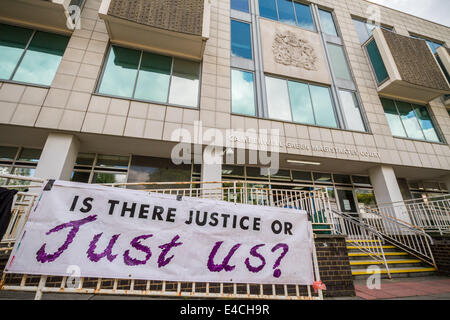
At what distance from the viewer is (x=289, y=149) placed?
8.77m

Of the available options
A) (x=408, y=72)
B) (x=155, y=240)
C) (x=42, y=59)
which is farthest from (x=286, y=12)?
(x=155, y=240)

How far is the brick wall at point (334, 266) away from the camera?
455 centimetres

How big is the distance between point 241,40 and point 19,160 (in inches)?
469

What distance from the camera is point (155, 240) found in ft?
9.27

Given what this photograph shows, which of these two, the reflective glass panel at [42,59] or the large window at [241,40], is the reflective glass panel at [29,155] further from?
the large window at [241,40]

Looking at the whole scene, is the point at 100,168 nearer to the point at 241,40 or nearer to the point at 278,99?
the point at 278,99

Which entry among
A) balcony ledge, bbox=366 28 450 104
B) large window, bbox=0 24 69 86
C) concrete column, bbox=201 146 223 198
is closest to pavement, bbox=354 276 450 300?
concrete column, bbox=201 146 223 198

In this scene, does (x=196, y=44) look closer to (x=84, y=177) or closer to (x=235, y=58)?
(x=235, y=58)

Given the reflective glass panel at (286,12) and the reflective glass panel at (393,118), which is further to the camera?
the reflective glass panel at (286,12)

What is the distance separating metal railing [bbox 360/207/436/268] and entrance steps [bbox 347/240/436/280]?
12.2 inches

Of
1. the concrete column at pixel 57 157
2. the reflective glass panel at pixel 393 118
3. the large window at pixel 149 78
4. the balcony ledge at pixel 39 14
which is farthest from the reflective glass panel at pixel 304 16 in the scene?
the concrete column at pixel 57 157

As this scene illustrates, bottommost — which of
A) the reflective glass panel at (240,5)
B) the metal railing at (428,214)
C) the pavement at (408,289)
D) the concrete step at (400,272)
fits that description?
the pavement at (408,289)

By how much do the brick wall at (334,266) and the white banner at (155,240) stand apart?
197 centimetres

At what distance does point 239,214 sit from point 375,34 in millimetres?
15377
